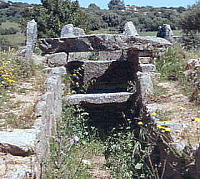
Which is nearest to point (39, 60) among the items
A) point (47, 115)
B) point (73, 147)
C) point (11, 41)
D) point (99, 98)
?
point (99, 98)

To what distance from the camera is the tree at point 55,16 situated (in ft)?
54.5

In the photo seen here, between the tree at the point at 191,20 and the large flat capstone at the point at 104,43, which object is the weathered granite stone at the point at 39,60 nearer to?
→ the large flat capstone at the point at 104,43

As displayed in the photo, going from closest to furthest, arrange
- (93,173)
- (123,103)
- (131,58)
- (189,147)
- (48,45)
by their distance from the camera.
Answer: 1. (189,147)
2. (93,173)
3. (123,103)
4. (48,45)
5. (131,58)

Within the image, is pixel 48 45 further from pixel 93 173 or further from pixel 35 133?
pixel 35 133

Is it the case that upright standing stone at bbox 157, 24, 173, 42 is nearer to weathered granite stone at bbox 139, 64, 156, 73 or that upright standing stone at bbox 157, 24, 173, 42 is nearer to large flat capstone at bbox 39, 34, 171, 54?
large flat capstone at bbox 39, 34, 171, 54

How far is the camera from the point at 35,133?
3.92 metres

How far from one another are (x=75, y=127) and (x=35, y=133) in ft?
7.11

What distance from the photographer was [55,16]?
16.9 m

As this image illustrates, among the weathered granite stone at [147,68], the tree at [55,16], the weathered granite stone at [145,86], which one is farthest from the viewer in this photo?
the tree at [55,16]

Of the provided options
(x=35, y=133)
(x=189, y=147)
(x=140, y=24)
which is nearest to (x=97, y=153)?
(x=35, y=133)

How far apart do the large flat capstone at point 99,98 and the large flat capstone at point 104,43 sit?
1.13 metres

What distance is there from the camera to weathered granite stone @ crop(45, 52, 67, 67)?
8109mm

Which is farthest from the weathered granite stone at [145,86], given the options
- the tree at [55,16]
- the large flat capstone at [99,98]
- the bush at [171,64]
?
→ the tree at [55,16]

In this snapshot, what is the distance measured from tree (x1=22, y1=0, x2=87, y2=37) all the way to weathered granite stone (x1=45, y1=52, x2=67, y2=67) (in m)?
8.22
